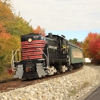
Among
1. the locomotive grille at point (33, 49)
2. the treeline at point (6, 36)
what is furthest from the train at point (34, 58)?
the treeline at point (6, 36)

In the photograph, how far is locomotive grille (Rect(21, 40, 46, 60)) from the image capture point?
17.8 m

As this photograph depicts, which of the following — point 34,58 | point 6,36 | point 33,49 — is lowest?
point 34,58

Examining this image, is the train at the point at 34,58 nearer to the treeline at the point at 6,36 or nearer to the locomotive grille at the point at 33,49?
the locomotive grille at the point at 33,49

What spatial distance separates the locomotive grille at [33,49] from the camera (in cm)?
1780

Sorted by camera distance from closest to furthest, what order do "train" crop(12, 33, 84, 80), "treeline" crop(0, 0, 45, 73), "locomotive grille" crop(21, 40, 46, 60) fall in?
"train" crop(12, 33, 84, 80), "locomotive grille" crop(21, 40, 46, 60), "treeline" crop(0, 0, 45, 73)

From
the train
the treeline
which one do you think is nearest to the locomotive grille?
the train

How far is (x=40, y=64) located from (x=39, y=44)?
1.97 metres

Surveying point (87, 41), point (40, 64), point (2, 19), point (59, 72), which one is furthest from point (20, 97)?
point (87, 41)

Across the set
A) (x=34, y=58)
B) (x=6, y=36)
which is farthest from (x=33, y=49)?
(x=6, y=36)

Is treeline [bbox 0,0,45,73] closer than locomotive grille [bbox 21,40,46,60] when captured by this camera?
No

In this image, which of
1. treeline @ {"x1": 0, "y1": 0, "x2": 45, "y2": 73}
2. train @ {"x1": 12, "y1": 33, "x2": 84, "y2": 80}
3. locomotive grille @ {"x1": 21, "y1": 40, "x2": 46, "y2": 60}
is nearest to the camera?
train @ {"x1": 12, "y1": 33, "x2": 84, "y2": 80}

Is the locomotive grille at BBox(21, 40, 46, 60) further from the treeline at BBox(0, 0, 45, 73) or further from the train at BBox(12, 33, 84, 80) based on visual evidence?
the treeline at BBox(0, 0, 45, 73)

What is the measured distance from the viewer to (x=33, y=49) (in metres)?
18.0

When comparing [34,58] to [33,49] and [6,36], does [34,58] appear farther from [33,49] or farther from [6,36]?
[6,36]
